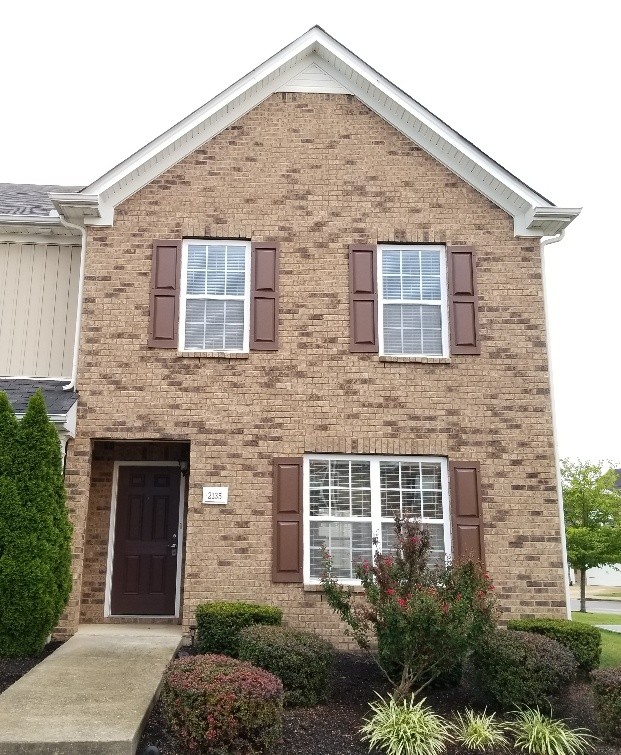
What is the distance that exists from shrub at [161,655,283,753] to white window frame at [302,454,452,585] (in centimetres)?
334

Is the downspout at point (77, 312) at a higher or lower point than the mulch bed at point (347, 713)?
higher

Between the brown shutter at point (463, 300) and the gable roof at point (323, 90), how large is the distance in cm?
88

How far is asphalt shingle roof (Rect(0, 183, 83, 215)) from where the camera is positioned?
1122cm

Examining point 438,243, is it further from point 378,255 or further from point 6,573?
point 6,573

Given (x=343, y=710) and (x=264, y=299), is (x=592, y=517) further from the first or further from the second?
(x=343, y=710)

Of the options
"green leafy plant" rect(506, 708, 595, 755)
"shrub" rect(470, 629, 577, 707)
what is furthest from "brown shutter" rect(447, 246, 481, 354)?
"green leafy plant" rect(506, 708, 595, 755)

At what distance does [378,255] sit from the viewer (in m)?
10.1

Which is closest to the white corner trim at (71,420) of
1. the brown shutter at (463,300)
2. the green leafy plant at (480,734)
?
the brown shutter at (463,300)

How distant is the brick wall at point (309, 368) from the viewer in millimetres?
9227

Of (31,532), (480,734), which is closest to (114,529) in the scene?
(31,532)

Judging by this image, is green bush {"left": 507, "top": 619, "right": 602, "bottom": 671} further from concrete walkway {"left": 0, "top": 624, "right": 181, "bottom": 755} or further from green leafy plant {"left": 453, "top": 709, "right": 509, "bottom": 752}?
concrete walkway {"left": 0, "top": 624, "right": 181, "bottom": 755}

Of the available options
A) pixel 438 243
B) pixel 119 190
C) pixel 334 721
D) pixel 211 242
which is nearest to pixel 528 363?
pixel 438 243

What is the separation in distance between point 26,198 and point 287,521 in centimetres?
758

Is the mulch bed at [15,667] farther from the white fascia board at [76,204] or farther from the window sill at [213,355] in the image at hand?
the white fascia board at [76,204]
